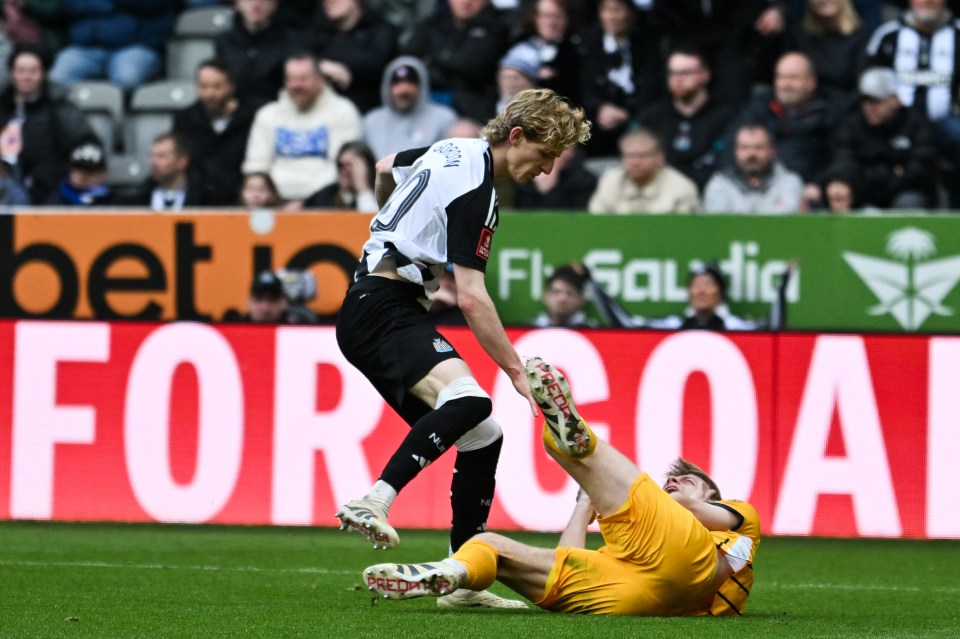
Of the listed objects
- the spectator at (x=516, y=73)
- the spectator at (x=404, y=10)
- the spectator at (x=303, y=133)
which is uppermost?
the spectator at (x=404, y=10)

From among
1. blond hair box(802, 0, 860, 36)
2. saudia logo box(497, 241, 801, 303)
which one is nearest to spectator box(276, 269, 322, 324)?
saudia logo box(497, 241, 801, 303)

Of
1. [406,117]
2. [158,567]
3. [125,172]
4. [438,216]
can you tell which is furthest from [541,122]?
[125,172]

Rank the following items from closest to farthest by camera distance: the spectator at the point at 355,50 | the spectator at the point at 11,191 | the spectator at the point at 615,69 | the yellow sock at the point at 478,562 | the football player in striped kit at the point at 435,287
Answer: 1. the yellow sock at the point at 478,562
2. the football player in striped kit at the point at 435,287
3. the spectator at the point at 615,69
4. the spectator at the point at 11,191
5. the spectator at the point at 355,50

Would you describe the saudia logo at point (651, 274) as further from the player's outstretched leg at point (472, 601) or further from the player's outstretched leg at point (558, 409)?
the player's outstretched leg at point (558, 409)

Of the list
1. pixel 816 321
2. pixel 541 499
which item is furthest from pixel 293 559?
pixel 816 321

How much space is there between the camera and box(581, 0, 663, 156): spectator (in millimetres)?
12906

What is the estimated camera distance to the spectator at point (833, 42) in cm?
1260

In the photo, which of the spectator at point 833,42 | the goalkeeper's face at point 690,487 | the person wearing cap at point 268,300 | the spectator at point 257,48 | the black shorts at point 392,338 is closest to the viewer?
the black shorts at point 392,338

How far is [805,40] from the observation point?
12.8m

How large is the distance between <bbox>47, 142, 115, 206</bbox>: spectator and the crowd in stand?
0.6 inches

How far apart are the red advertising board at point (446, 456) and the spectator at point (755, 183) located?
1491mm

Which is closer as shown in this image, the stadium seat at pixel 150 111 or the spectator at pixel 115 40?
the stadium seat at pixel 150 111

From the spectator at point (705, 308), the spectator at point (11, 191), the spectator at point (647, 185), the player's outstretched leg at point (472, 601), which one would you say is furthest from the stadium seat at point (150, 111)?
the player's outstretched leg at point (472, 601)

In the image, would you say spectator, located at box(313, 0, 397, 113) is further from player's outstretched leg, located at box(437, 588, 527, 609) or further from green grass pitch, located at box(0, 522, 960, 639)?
player's outstretched leg, located at box(437, 588, 527, 609)
